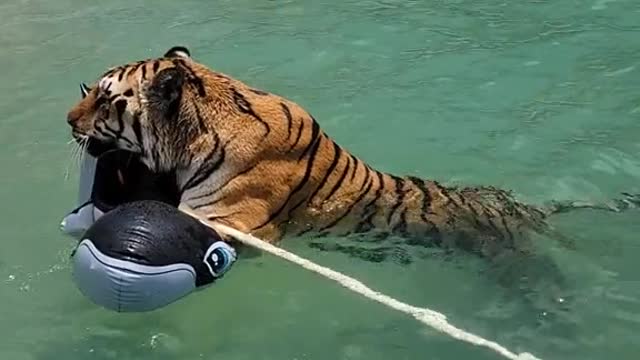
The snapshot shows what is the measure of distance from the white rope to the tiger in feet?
0.31

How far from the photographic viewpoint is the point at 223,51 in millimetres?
7578

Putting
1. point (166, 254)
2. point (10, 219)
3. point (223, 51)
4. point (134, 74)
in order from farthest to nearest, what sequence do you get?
point (223, 51) → point (10, 219) → point (134, 74) → point (166, 254)

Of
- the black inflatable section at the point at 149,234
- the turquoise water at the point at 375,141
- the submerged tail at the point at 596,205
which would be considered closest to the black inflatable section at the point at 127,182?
the black inflatable section at the point at 149,234

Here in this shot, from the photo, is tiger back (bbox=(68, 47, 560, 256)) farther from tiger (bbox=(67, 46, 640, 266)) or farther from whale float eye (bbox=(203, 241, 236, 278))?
whale float eye (bbox=(203, 241, 236, 278))

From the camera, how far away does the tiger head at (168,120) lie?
4094mm

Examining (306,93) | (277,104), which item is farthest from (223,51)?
(277,104)

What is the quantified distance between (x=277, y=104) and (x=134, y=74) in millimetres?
593

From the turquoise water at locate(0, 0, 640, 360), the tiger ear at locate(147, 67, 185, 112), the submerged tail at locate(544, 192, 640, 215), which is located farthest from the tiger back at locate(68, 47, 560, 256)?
the submerged tail at locate(544, 192, 640, 215)

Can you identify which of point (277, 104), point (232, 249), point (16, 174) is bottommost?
point (16, 174)

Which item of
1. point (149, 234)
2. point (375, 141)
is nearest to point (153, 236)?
point (149, 234)

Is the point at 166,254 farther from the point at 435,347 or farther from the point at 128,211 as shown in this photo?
the point at 435,347

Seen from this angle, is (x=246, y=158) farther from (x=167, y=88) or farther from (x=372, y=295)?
(x=372, y=295)

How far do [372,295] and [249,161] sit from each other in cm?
80

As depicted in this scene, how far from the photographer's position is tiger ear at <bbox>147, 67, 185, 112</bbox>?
4.02 m
